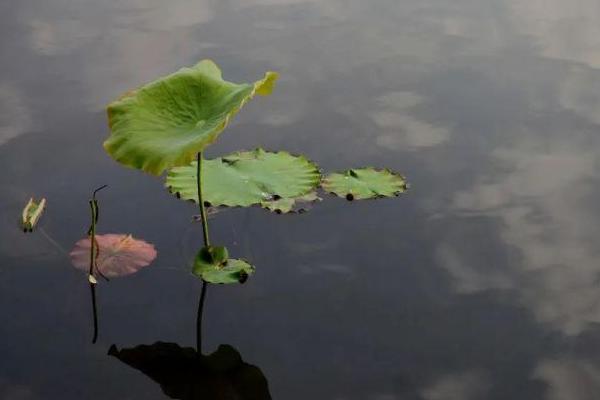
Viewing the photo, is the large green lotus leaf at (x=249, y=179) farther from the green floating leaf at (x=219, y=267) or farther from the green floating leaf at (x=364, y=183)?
the green floating leaf at (x=219, y=267)

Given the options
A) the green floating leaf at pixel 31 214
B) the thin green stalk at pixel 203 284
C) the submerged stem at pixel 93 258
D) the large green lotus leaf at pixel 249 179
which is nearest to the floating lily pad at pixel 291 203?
the large green lotus leaf at pixel 249 179

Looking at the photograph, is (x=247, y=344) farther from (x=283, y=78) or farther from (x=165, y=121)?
(x=283, y=78)

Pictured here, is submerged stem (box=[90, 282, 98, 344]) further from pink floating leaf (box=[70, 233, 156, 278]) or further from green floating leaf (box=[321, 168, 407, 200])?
green floating leaf (box=[321, 168, 407, 200])

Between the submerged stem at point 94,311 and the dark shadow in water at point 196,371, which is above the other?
the dark shadow in water at point 196,371

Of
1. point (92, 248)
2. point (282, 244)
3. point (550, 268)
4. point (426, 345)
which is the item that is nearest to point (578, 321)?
point (550, 268)

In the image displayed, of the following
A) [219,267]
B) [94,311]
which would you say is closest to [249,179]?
[219,267]

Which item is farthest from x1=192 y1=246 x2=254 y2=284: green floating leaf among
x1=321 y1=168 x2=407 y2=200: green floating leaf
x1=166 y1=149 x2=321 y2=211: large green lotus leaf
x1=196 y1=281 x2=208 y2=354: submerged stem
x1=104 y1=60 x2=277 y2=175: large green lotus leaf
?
x1=321 y1=168 x2=407 y2=200: green floating leaf
